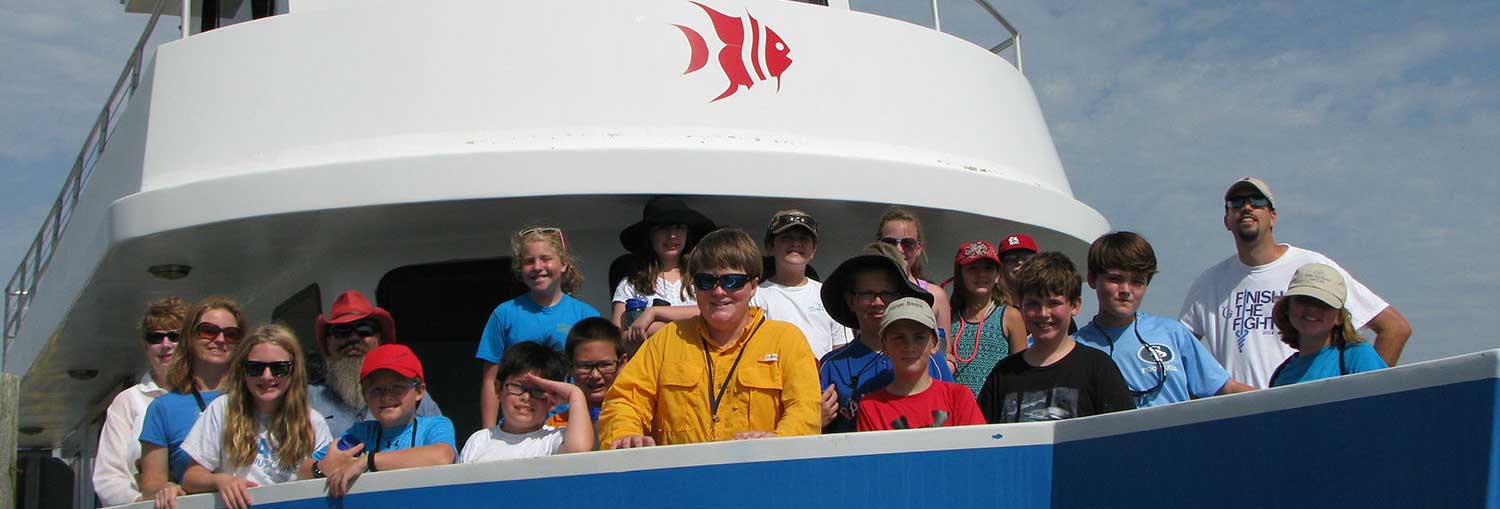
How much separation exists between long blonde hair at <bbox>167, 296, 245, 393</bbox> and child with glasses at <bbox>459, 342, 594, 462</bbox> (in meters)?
0.84

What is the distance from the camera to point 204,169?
16.9 ft

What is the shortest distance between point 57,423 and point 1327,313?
11.1 meters

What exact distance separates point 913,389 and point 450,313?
3.48 metres

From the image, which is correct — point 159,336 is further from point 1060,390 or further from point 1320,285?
point 1320,285

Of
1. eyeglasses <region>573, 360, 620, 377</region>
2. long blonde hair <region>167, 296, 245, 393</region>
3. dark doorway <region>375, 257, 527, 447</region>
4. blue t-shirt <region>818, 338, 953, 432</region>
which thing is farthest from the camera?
dark doorway <region>375, 257, 527, 447</region>

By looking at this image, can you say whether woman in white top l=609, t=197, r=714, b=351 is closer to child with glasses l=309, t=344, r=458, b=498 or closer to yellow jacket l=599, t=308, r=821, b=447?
child with glasses l=309, t=344, r=458, b=498

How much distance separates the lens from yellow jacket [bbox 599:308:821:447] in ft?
11.0

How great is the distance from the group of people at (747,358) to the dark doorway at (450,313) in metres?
0.73

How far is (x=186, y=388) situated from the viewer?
3939mm

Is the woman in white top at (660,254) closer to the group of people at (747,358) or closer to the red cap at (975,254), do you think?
the group of people at (747,358)

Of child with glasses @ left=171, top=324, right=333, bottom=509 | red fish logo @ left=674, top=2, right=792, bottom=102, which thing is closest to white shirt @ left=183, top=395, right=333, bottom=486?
child with glasses @ left=171, top=324, right=333, bottom=509

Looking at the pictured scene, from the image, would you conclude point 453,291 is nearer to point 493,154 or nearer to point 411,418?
point 493,154

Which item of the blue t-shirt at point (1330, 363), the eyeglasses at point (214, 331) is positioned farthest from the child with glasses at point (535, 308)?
the blue t-shirt at point (1330, 363)

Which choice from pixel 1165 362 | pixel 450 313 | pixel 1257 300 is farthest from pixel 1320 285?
pixel 450 313
